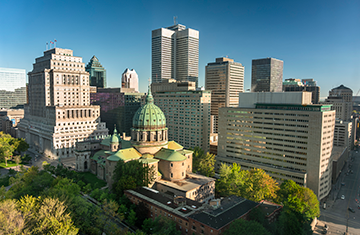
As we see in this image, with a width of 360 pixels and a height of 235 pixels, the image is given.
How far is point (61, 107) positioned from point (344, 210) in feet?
569

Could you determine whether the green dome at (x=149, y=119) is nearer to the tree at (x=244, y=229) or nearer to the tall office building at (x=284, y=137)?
the tall office building at (x=284, y=137)

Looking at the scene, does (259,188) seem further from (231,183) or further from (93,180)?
(93,180)

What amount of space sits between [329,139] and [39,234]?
11957 cm

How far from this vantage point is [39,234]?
57938 mm

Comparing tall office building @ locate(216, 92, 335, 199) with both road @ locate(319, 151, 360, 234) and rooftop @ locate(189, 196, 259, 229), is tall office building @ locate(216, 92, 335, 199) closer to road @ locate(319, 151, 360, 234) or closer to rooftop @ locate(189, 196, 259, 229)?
road @ locate(319, 151, 360, 234)

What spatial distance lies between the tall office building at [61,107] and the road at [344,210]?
148651mm

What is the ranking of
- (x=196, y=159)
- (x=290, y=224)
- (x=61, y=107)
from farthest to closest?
(x=61, y=107) → (x=196, y=159) → (x=290, y=224)

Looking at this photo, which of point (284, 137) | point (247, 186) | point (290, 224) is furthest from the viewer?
point (284, 137)

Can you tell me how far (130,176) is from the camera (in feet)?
281

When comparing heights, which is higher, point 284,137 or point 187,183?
point 284,137

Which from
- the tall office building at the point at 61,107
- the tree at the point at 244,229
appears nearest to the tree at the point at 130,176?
the tree at the point at 244,229

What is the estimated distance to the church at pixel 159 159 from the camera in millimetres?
93550

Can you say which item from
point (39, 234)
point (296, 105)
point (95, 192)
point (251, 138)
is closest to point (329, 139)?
point (296, 105)

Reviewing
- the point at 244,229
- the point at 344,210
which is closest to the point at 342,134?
the point at 344,210
